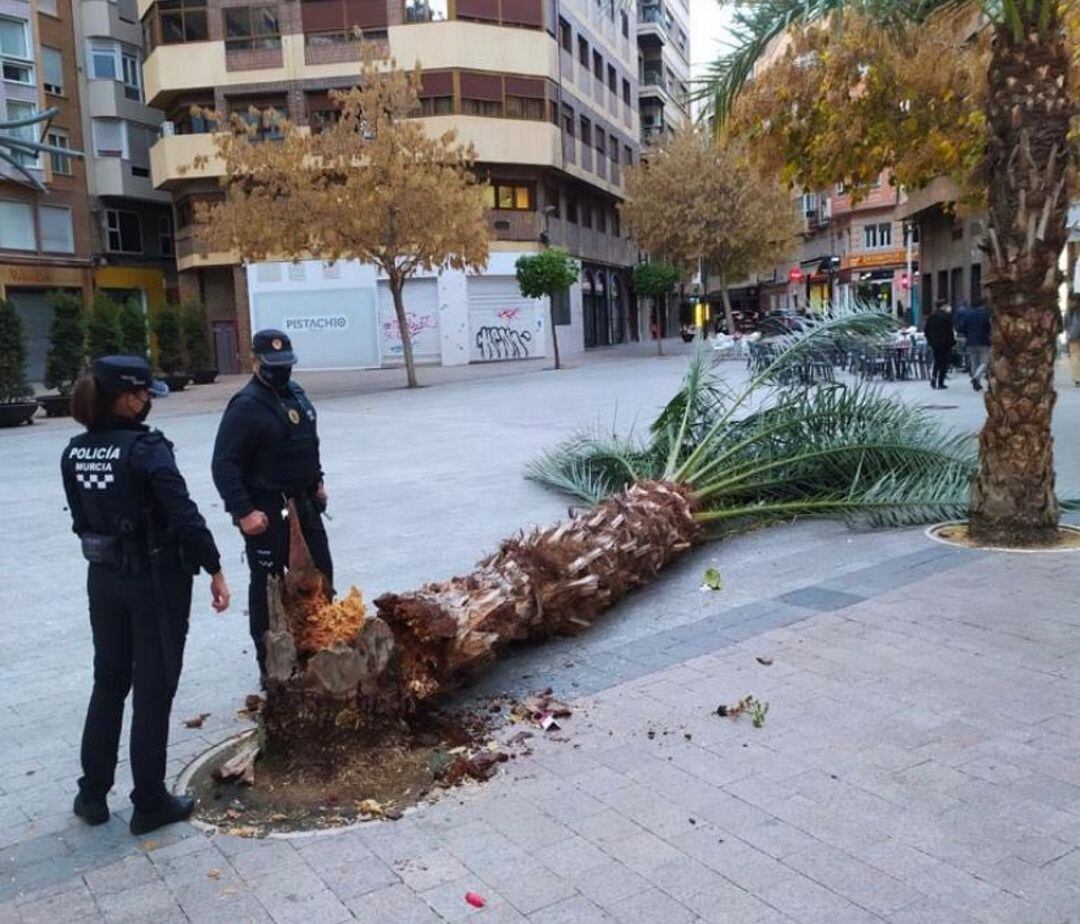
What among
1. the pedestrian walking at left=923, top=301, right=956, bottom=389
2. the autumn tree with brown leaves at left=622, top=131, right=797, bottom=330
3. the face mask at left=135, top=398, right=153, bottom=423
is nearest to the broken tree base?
the face mask at left=135, top=398, right=153, bottom=423

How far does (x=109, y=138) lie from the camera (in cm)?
4294

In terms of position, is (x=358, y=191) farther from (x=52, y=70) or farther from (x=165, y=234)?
(x=165, y=234)

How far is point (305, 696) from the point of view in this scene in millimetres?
3832

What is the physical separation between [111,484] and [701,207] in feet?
129

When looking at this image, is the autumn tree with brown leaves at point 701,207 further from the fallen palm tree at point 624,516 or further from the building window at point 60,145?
the fallen palm tree at point 624,516

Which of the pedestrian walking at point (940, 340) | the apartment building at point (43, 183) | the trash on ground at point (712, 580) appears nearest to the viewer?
the trash on ground at point (712, 580)

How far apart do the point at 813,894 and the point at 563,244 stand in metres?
42.4

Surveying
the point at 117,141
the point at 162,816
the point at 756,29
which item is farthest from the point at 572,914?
the point at 117,141

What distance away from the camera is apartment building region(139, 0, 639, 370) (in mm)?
37688

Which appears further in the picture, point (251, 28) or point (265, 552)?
point (251, 28)

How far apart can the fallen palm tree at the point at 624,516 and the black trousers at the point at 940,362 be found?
440 inches

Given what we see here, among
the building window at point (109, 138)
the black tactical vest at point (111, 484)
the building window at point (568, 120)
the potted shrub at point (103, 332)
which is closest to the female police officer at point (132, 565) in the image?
the black tactical vest at point (111, 484)

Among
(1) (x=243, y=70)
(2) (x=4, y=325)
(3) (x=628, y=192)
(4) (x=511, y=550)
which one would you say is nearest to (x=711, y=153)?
(3) (x=628, y=192)

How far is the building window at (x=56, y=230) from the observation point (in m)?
40.2
